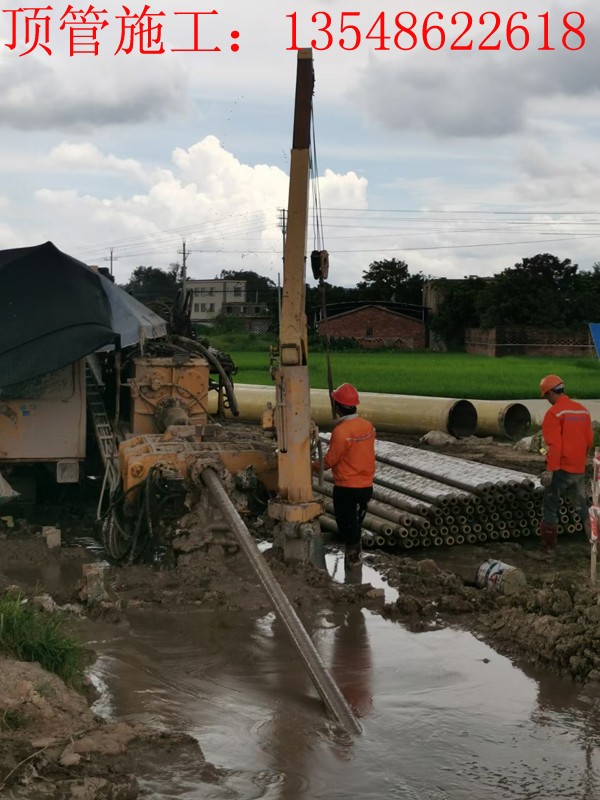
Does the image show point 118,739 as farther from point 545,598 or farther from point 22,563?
point 22,563

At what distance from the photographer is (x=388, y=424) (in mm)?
20469

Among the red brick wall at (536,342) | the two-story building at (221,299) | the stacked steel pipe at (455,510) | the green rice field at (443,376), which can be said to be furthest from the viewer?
the two-story building at (221,299)

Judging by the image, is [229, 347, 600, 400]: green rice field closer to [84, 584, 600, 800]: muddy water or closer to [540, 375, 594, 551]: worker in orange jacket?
[540, 375, 594, 551]: worker in orange jacket

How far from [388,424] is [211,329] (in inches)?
1928

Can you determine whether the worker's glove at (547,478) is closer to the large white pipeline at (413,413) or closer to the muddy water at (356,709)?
the muddy water at (356,709)

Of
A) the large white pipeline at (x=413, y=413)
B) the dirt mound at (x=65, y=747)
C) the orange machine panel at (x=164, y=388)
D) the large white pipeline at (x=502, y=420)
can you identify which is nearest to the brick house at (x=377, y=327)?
the large white pipeline at (x=413, y=413)

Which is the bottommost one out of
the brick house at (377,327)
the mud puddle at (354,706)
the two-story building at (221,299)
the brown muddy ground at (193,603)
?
the mud puddle at (354,706)

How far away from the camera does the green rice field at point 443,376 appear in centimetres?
2956

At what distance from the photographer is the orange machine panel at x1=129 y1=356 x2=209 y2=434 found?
42.2 feet

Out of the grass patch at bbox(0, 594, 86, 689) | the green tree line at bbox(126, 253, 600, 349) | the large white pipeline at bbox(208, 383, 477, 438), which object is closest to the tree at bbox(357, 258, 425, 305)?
the green tree line at bbox(126, 253, 600, 349)

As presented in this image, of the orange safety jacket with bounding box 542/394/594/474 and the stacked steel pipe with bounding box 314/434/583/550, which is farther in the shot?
the stacked steel pipe with bounding box 314/434/583/550

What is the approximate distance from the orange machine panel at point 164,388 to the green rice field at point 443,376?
16.0 m

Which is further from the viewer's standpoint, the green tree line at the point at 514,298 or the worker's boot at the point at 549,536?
the green tree line at the point at 514,298

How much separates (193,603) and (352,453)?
88.1 inches
